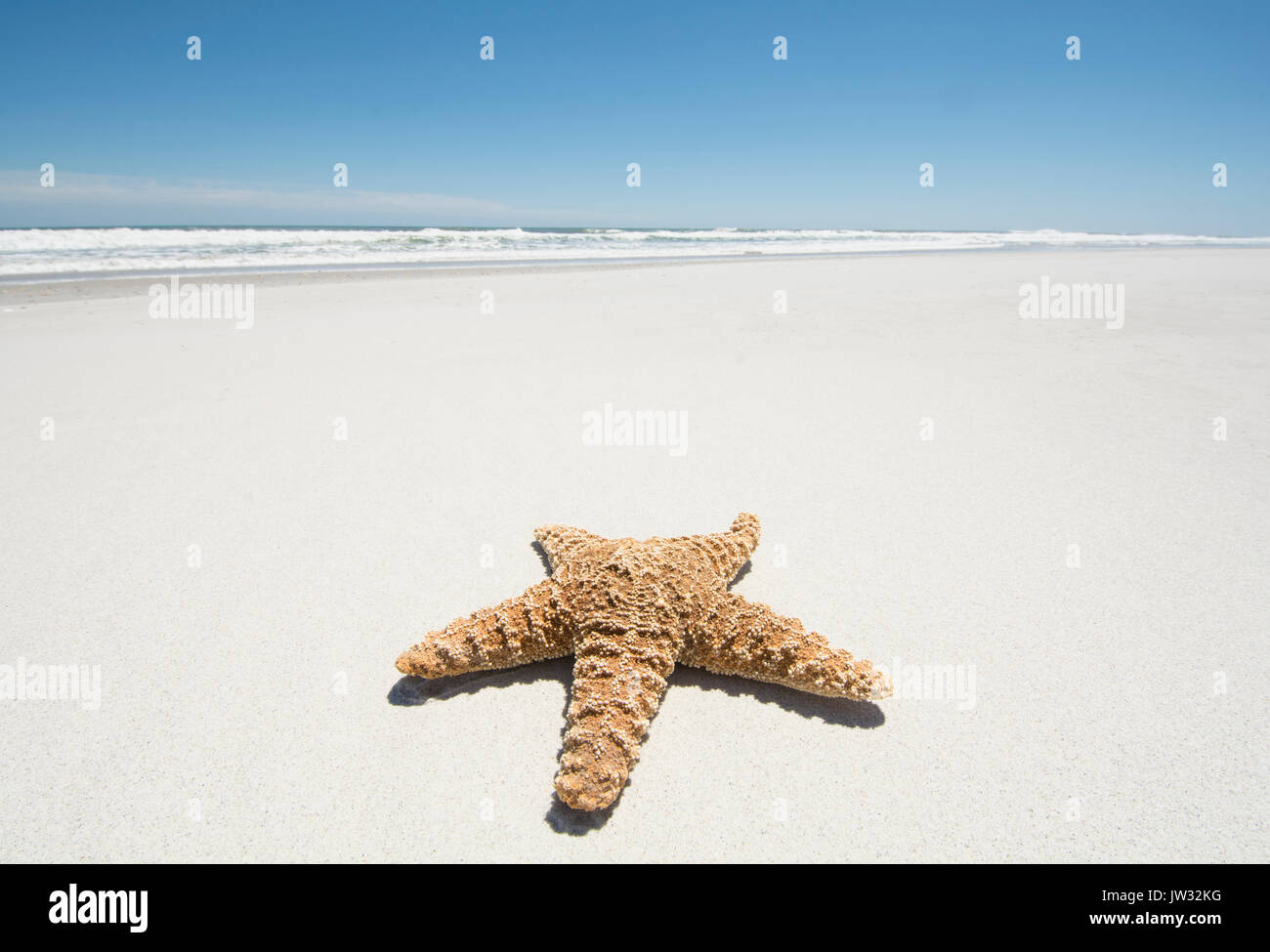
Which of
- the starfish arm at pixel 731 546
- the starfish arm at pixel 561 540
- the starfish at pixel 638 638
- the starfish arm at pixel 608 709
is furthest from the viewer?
the starfish arm at pixel 561 540

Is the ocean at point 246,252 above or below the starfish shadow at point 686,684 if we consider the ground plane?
above

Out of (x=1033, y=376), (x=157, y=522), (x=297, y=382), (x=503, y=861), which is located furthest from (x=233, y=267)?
(x=503, y=861)

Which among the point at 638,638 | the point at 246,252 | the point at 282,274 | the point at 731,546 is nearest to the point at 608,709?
the point at 638,638

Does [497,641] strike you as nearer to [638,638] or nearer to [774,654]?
[638,638]

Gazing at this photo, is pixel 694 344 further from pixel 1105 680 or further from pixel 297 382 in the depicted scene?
pixel 1105 680

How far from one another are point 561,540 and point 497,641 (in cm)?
63

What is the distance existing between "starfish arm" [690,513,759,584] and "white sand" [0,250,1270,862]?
0.25 meters

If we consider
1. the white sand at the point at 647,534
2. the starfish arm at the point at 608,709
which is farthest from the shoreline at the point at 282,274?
the starfish arm at the point at 608,709

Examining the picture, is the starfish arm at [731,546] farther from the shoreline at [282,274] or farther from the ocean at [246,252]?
the ocean at [246,252]

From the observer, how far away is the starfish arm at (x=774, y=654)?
2096mm

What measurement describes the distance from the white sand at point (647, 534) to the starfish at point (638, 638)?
0.17 meters
